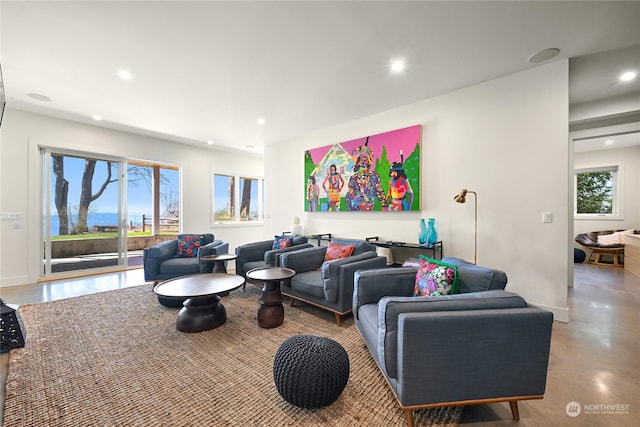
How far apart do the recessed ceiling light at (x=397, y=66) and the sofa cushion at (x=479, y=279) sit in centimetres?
215

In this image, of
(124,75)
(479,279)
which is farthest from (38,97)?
(479,279)

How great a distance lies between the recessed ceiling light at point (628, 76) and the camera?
283cm

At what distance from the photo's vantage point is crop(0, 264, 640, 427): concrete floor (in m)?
1.47

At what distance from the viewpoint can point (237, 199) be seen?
23.0 feet

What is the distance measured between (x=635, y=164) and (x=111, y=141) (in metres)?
10.9

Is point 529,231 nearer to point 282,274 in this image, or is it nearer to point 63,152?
point 282,274

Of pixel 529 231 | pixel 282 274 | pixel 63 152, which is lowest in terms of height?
pixel 282 274

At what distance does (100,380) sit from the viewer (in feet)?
5.77

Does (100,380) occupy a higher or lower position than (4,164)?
lower

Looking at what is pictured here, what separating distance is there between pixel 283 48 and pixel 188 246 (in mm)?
3254

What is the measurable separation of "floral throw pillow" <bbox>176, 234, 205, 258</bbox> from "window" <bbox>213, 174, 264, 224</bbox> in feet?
7.58

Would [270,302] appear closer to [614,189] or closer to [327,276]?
[327,276]

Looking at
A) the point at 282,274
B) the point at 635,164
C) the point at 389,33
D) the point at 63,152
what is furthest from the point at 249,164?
the point at 635,164

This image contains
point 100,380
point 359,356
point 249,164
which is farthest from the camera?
point 249,164
